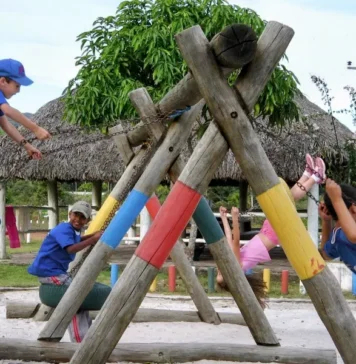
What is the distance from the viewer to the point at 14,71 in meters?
4.90

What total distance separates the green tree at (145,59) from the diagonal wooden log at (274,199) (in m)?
5.70

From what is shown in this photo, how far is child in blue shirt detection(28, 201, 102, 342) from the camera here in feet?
19.0

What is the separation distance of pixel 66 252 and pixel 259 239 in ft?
6.12

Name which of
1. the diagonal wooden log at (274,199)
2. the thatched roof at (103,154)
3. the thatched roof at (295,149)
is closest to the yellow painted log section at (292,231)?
the diagonal wooden log at (274,199)

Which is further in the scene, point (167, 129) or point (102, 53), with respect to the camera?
point (102, 53)

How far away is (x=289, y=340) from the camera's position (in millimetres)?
6758

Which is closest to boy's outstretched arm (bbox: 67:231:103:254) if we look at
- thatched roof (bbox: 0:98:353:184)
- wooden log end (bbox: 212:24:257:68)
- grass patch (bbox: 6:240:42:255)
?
wooden log end (bbox: 212:24:257:68)

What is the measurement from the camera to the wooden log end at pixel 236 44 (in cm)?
416

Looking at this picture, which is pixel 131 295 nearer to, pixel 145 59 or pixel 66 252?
pixel 66 252

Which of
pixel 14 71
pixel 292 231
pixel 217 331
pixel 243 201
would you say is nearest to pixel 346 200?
pixel 292 231

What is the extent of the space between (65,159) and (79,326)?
29.0ft

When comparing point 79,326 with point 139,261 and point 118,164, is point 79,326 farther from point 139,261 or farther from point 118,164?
point 118,164

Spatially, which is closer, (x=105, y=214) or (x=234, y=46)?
(x=234, y=46)

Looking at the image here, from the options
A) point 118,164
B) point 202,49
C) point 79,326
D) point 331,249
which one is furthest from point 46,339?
point 118,164
